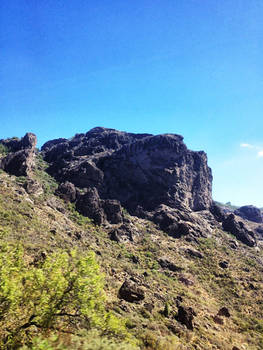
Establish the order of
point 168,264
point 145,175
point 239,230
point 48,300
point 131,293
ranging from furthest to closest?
1. point 145,175
2. point 239,230
3. point 168,264
4. point 131,293
5. point 48,300

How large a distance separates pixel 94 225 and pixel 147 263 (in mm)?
19777

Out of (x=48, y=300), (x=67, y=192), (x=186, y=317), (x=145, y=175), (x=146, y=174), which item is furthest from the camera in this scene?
(x=146, y=174)

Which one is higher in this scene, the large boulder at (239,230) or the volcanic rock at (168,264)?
the large boulder at (239,230)

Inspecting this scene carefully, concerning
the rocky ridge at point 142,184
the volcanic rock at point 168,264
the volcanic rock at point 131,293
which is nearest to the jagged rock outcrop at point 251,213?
the rocky ridge at point 142,184

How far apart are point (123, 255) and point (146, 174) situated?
154 feet

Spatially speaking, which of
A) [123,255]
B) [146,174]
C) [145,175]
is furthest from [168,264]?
[146,174]

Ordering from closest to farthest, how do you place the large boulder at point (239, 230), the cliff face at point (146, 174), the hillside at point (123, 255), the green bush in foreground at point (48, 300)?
the green bush in foreground at point (48, 300) → the hillside at point (123, 255) → the large boulder at point (239, 230) → the cliff face at point (146, 174)

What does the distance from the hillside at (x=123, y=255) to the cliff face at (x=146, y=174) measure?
0.49 m

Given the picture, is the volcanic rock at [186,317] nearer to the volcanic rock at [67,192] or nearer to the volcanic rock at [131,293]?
the volcanic rock at [131,293]

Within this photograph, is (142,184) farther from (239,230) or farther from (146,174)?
(239,230)

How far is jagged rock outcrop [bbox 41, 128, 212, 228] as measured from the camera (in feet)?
284

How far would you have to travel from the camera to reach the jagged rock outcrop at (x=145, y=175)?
86688 millimetres

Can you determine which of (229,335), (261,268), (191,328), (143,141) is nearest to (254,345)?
(229,335)

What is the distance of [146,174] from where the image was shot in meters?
95.6
